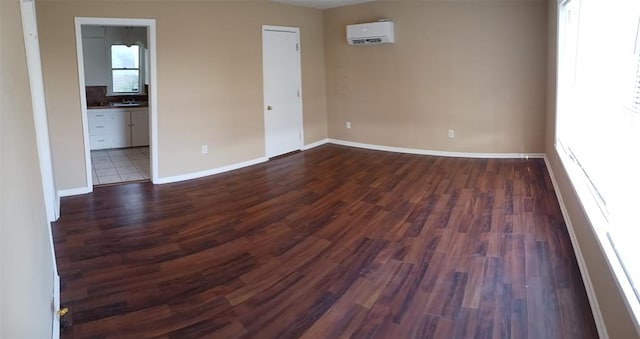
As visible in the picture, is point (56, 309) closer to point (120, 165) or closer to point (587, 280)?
point (587, 280)

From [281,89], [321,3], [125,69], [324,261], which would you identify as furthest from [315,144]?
[324,261]

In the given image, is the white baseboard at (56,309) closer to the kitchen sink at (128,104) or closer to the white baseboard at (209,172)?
the white baseboard at (209,172)

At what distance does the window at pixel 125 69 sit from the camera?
821 centimetres

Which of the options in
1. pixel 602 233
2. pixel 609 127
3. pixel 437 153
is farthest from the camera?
pixel 437 153

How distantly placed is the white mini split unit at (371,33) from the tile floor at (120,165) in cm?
369

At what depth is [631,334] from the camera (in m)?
1.62

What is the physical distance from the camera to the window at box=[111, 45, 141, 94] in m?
8.21

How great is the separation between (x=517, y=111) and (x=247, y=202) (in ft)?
12.8

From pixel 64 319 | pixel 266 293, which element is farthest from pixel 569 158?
pixel 64 319

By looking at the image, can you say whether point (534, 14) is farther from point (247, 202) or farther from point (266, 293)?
point (266, 293)

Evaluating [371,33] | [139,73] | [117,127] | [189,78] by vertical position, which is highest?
[371,33]

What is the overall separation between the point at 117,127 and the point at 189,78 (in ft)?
10.1

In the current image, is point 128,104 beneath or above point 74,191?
above

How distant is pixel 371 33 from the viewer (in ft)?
21.8
